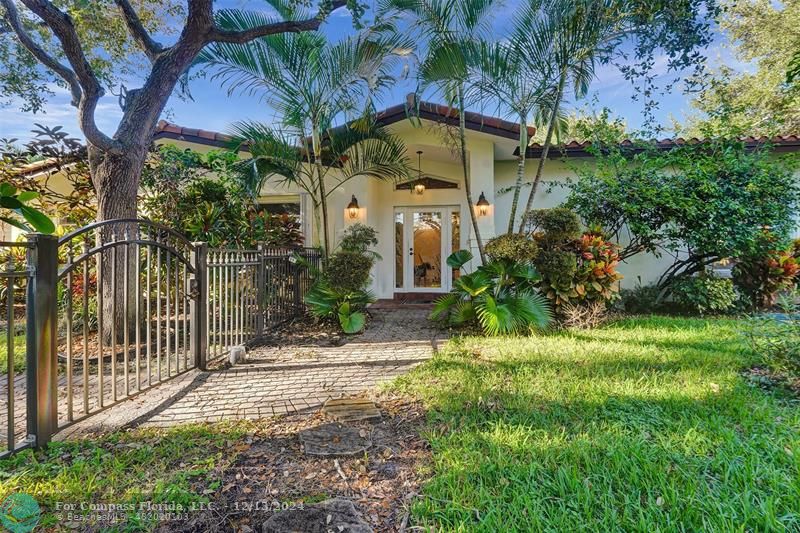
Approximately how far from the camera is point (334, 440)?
290 cm

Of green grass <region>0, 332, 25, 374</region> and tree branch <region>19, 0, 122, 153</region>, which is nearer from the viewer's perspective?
green grass <region>0, 332, 25, 374</region>

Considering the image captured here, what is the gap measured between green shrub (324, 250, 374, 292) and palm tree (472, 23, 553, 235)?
372 cm

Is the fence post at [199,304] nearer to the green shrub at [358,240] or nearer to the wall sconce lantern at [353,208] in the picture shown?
the green shrub at [358,240]

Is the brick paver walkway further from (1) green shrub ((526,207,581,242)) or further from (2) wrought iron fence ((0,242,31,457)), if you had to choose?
(1) green shrub ((526,207,581,242))

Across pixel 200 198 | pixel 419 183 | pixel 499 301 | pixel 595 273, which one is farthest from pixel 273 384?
pixel 419 183

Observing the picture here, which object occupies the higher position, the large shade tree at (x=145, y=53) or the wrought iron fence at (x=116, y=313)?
the large shade tree at (x=145, y=53)

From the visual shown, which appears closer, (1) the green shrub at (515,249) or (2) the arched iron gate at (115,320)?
(2) the arched iron gate at (115,320)

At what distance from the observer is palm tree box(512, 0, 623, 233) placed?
5.59 meters

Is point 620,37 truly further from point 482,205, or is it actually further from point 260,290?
point 260,290

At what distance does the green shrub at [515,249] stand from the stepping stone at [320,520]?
4873 mm

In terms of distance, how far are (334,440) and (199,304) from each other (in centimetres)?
268

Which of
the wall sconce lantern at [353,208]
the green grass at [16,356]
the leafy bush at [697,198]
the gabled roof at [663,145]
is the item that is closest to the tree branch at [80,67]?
the green grass at [16,356]

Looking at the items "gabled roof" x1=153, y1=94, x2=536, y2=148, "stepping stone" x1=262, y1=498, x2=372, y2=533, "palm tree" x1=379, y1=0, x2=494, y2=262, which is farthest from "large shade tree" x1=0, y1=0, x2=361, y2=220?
"stepping stone" x1=262, y1=498, x2=372, y2=533

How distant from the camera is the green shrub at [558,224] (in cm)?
642
